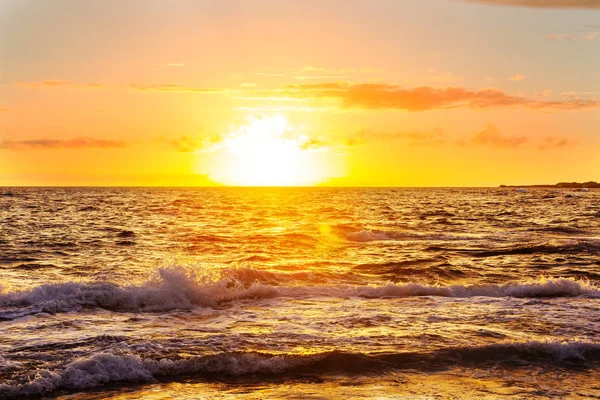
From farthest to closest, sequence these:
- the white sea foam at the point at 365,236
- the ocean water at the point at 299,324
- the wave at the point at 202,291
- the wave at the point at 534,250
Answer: the white sea foam at the point at 365,236, the wave at the point at 534,250, the wave at the point at 202,291, the ocean water at the point at 299,324

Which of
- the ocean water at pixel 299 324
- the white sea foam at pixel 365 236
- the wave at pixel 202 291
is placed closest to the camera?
the ocean water at pixel 299 324

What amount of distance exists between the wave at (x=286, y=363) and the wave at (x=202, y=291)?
531 centimetres

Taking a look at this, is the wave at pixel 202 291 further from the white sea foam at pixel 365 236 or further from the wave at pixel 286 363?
the white sea foam at pixel 365 236

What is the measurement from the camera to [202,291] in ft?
57.3

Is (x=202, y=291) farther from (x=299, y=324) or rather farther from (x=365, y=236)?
(x=365, y=236)

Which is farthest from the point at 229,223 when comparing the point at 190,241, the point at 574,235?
the point at 574,235

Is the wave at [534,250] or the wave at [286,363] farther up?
the wave at [534,250]

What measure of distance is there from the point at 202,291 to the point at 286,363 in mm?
6934

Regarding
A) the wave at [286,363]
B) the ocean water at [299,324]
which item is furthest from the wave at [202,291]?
the wave at [286,363]

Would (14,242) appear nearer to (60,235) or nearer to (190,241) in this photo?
(60,235)

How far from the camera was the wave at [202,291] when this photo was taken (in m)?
16.1

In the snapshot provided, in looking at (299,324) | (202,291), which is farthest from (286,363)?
(202,291)

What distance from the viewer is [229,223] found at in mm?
47375

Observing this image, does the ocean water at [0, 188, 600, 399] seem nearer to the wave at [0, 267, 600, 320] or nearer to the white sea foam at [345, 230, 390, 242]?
the wave at [0, 267, 600, 320]
